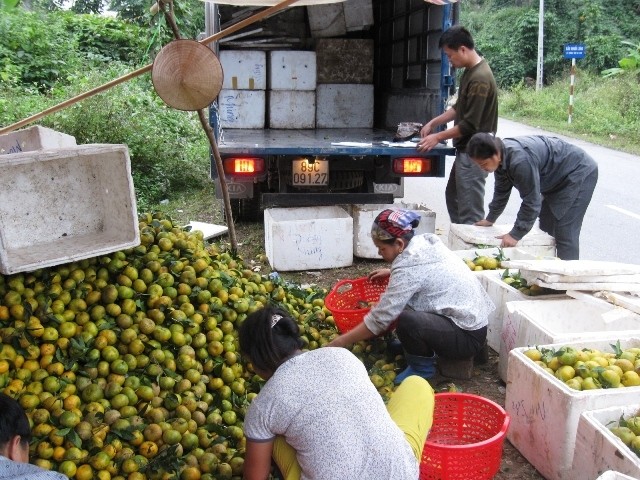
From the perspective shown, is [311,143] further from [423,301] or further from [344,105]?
[423,301]

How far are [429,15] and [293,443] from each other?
599cm

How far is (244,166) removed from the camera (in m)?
6.27

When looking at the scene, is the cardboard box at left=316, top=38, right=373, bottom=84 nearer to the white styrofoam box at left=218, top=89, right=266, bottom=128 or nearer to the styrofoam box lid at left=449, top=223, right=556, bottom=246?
the white styrofoam box at left=218, top=89, right=266, bottom=128

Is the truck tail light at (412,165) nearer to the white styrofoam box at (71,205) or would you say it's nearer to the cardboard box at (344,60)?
the cardboard box at (344,60)

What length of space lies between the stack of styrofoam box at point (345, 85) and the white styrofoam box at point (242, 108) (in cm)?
76

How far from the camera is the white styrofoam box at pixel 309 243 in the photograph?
6.07 meters

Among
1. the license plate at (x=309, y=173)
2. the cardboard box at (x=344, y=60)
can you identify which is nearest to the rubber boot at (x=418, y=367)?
the license plate at (x=309, y=173)

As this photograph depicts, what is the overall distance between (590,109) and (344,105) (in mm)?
12793

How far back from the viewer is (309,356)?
2.50 m

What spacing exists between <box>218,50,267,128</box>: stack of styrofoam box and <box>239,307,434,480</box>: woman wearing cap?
6122 millimetres

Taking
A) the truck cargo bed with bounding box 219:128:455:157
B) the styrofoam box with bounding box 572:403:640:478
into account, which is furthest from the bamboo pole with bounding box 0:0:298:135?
the styrofoam box with bounding box 572:403:640:478

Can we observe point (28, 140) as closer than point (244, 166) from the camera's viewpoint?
Yes

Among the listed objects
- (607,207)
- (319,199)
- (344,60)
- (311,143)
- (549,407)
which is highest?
(344,60)

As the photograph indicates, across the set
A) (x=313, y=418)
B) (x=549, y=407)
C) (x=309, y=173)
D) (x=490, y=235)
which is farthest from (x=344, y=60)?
(x=313, y=418)
